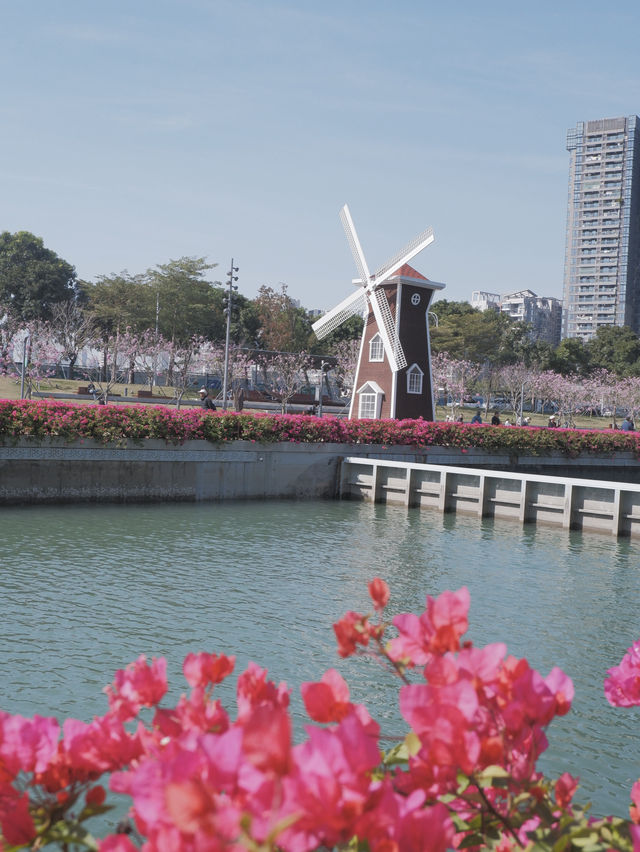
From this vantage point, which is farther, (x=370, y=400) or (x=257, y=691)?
(x=370, y=400)

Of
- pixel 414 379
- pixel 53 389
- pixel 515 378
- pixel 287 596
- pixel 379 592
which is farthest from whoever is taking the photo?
pixel 515 378

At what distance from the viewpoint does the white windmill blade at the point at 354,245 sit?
37.7 metres

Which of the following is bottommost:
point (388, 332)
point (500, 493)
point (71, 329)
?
point (500, 493)

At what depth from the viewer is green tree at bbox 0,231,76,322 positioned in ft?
240

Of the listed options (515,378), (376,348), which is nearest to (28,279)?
(515,378)

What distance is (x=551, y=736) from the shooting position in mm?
7664

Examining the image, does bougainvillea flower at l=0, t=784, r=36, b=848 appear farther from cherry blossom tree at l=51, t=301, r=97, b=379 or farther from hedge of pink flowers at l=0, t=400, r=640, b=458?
cherry blossom tree at l=51, t=301, r=97, b=379

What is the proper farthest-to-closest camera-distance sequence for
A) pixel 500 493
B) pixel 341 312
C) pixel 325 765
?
pixel 341 312 < pixel 500 493 < pixel 325 765

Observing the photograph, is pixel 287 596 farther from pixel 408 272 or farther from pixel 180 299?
pixel 180 299

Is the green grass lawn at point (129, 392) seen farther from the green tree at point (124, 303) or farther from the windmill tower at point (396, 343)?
the windmill tower at point (396, 343)

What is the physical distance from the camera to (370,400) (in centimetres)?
3634

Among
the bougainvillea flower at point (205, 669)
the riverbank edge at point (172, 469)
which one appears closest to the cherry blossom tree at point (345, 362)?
the riverbank edge at point (172, 469)

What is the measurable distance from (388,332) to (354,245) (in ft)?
20.2

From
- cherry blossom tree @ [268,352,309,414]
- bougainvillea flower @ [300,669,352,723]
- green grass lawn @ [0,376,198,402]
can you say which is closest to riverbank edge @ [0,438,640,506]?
bougainvillea flower @ [300,669,352,723]
